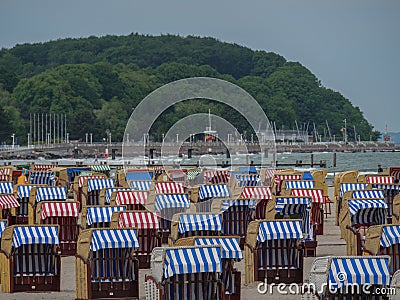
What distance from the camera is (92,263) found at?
11.8 metres

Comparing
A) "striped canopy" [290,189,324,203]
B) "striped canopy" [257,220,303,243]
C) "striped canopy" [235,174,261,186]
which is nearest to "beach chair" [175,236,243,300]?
"striped canopy" [257,220,303,243]

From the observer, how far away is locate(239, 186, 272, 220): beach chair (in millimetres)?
18109

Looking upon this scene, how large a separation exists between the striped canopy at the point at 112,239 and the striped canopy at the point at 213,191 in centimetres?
792

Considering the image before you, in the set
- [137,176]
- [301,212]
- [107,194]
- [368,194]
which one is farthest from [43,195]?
[137,176]

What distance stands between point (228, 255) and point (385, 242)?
6.51 ft

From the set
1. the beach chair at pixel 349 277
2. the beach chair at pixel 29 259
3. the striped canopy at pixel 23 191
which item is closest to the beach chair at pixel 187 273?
the beach chair at pixel 349 277

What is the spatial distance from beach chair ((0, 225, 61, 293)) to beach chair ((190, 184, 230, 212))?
6970 mm

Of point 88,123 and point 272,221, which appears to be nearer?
point 272,221

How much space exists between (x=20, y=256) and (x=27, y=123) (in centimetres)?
15617

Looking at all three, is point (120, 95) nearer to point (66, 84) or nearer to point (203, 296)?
point (66, 84)

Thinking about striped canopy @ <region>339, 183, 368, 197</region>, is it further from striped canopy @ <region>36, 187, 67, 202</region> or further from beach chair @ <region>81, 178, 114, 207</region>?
striped canopy @ <region>36, 187, 67, 202</region>

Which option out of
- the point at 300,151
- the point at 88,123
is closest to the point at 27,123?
the point at 88,123

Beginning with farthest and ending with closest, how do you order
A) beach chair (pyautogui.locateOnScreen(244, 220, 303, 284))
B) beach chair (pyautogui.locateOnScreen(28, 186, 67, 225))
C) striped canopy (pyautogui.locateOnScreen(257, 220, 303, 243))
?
1. beach chair (pyautogui.locateOnScreen(28, 186, 67, 225))
2. beach chair (pyautogui.locateOnScreen(244, 220, 303, 284))
3. striped canopy (pyautogui.locateOnScreen(257, 220, 303, 243))

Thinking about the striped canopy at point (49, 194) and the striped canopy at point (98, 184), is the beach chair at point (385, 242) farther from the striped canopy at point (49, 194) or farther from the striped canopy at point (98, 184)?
the striped canopy at point (98, 184)
